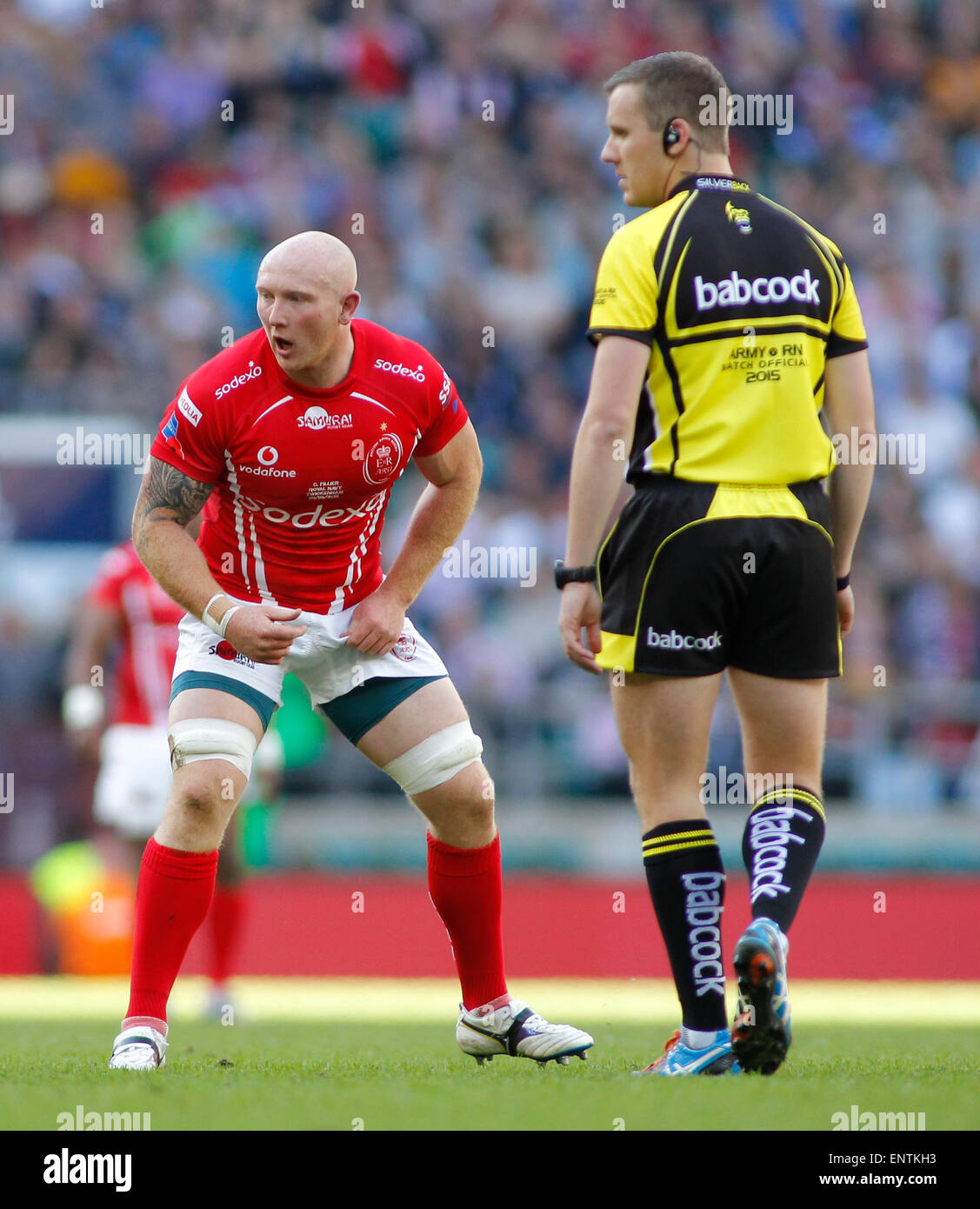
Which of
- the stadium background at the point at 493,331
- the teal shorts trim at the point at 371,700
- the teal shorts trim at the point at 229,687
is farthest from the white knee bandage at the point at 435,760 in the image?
the stadium background at the point at 493,331

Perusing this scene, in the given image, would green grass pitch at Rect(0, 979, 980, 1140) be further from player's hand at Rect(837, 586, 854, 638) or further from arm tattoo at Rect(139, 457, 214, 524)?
arm tattoo at Rect(139, 457, 214, 524)

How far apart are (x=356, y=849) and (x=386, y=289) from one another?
17.2 feet

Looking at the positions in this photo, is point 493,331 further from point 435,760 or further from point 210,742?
point 210,742

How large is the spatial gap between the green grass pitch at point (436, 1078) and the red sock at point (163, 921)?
208 millimetres

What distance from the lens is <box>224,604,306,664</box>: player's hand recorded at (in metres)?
4.53

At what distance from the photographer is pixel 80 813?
35.2ft

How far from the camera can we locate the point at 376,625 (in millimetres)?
4766

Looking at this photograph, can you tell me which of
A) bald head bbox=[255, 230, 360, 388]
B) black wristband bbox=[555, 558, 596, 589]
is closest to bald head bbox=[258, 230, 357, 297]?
bald head bbox=[255, 230, 360, 388]

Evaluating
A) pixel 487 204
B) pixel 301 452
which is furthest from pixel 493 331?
pixel 301 452

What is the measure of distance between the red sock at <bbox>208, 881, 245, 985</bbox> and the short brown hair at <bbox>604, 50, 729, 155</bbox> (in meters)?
4.24

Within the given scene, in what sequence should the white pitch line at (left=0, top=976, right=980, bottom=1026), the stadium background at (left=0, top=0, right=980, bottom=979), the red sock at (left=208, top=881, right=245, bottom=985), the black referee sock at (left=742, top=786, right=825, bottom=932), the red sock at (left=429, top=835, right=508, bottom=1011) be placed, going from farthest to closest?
the stadium background at (left=0, top=0, right=980, bottom=979) → the white pitch line at (left=0, top=976, right=980, bottom=1026) → the red sock at (left=208, top=881, right=245, bottom=985) → the red sock at (left=429, top=835, right=508, bottom=1011) → the black referee sock at (left=742, top=786, right=825, bottom=932)
